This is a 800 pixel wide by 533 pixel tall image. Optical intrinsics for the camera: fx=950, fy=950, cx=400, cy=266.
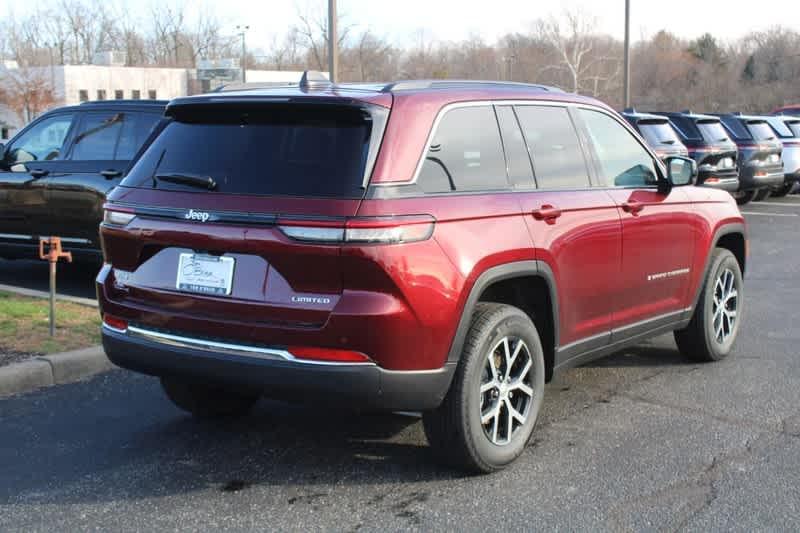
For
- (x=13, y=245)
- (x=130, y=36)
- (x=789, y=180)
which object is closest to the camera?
(x=13, y=245)

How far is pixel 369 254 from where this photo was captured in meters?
3.86

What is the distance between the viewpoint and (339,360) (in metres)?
3.95

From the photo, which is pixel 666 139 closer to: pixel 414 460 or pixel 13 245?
pixel 13 245

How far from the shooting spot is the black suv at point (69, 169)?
8.94m

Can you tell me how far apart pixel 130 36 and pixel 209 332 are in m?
87.1

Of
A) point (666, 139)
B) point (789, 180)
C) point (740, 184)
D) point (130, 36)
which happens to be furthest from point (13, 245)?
point (130, 36)

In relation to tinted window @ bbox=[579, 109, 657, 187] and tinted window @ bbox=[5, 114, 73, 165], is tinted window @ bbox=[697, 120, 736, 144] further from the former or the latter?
tinted window @ bbox=[579, 109, 657, 187]

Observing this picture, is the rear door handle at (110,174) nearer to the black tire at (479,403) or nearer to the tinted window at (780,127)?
the black tire at (479,403)

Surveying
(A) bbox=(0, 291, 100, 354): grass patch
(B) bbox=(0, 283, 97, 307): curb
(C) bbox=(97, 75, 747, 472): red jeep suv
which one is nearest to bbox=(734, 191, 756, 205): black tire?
(B) bbox=(0, 283, 97, 307): curb

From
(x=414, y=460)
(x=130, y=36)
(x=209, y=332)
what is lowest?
(x=414, y=460)

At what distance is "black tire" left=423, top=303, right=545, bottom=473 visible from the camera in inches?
167

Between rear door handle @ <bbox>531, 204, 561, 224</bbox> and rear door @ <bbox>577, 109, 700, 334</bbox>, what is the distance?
2.24 feet

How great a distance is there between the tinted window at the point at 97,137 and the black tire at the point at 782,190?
16937 millimetres

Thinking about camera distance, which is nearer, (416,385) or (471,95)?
(416,385)
